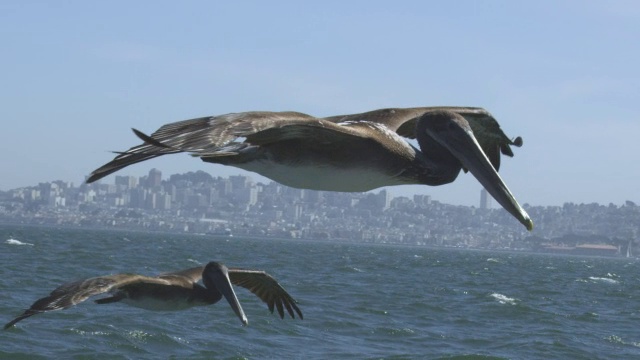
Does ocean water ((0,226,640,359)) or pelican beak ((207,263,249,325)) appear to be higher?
pelican beak ((207,263,249,325))

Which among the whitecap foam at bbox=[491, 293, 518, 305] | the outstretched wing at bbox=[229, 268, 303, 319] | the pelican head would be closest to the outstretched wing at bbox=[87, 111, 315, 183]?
the pelican head

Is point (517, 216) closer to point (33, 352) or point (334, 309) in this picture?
point (33, 352)

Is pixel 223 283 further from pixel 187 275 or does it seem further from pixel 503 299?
pixel 503 299

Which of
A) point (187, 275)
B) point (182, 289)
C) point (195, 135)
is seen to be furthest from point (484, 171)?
point (187, 275)

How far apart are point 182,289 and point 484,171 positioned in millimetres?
7628

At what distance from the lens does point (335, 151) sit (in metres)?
6.97

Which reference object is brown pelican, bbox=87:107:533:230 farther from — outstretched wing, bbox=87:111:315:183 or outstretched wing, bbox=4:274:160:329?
outstretched wing, bbox=4:274:160:329

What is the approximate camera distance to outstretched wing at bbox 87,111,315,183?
19.6ft

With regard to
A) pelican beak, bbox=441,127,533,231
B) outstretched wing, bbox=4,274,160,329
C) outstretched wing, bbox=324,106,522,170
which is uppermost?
outstretched wing, bbox=324,106,522,170

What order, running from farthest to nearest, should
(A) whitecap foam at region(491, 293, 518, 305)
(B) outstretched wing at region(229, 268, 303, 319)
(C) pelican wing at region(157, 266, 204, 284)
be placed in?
(A) whitecap foam at region(491, 293, 518, 305) → (C) pelican wing at region(157, 266, 204, 284) → (B) outstretched wing at region(229, 268, 303, 319)

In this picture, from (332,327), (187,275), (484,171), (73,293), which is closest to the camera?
(484,171)

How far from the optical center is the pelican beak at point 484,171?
20.2 feet

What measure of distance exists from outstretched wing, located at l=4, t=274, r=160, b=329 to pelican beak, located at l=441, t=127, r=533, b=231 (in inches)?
193

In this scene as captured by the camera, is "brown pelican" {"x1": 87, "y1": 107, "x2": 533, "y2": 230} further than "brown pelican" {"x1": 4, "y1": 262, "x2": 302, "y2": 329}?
No
